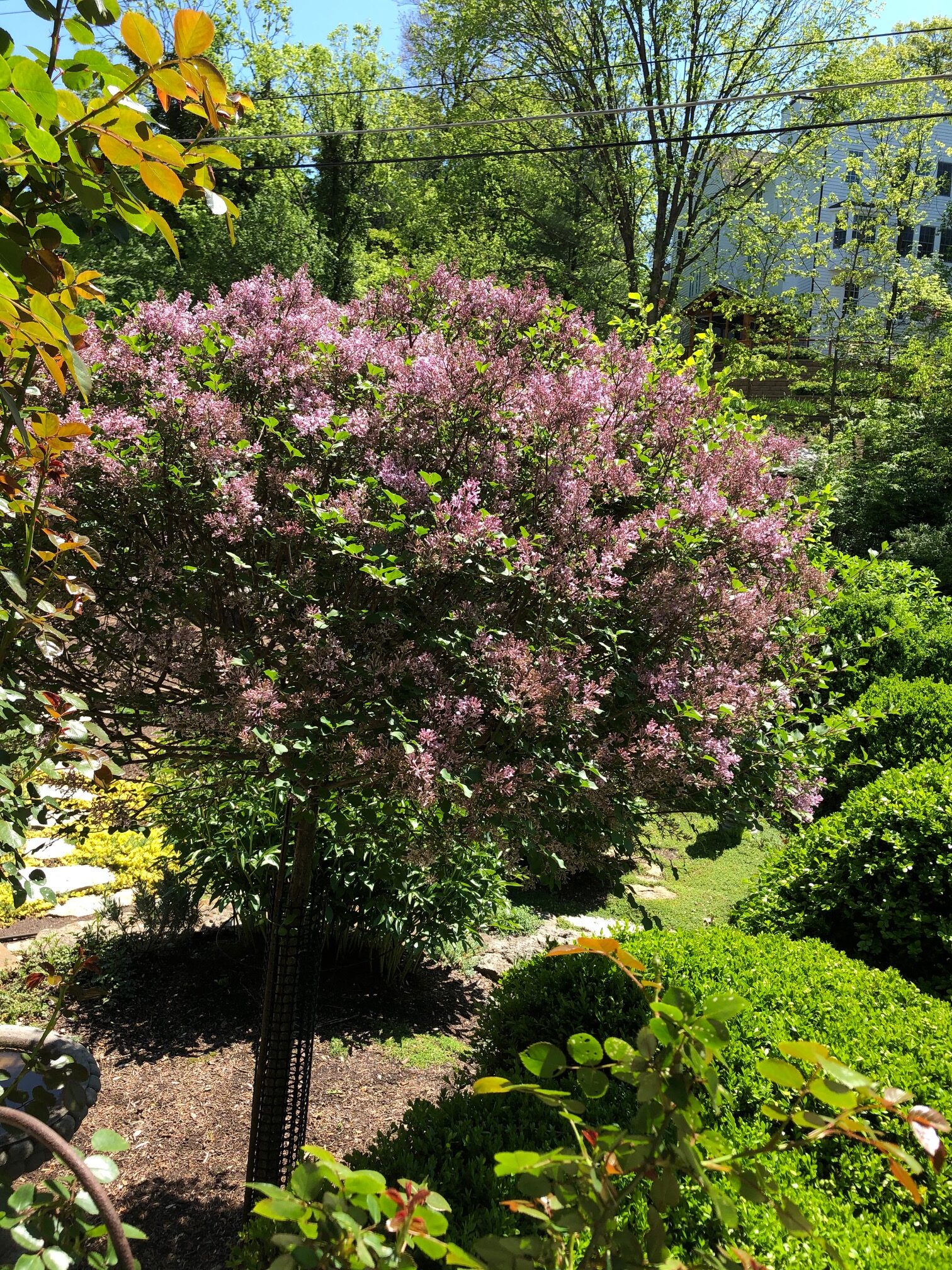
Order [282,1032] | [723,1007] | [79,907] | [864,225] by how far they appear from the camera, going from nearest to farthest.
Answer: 1. [723,1007]
2. [282,1032]
3. [79,907]
4. [864,225]

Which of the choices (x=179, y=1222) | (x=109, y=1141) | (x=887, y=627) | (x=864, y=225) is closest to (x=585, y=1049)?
(x=109, y=1141)

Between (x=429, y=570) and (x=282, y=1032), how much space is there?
2136 mm

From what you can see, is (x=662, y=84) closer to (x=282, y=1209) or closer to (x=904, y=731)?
(x=904, y=731)

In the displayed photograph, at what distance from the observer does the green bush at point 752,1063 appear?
234 centimetres

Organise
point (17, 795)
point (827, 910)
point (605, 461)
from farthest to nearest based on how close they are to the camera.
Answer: point (827, 910) → point (605, 461) → point (17, 795)

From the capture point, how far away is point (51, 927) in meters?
6.61

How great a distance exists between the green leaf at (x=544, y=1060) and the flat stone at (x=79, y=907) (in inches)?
256

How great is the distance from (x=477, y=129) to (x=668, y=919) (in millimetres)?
21648

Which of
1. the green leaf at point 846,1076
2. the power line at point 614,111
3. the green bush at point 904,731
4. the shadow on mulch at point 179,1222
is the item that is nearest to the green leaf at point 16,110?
the power line at point 614,111

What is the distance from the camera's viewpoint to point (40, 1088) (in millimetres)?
1604

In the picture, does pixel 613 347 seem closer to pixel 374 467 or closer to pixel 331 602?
pixel 374 467

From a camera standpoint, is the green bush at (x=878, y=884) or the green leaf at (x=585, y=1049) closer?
the green leaf at (x=585, y=1049)

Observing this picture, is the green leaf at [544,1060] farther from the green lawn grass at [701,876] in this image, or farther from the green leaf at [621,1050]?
the green lawn grass at [701,876]

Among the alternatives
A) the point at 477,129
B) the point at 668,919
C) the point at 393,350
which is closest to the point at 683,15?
the point at 477,129
